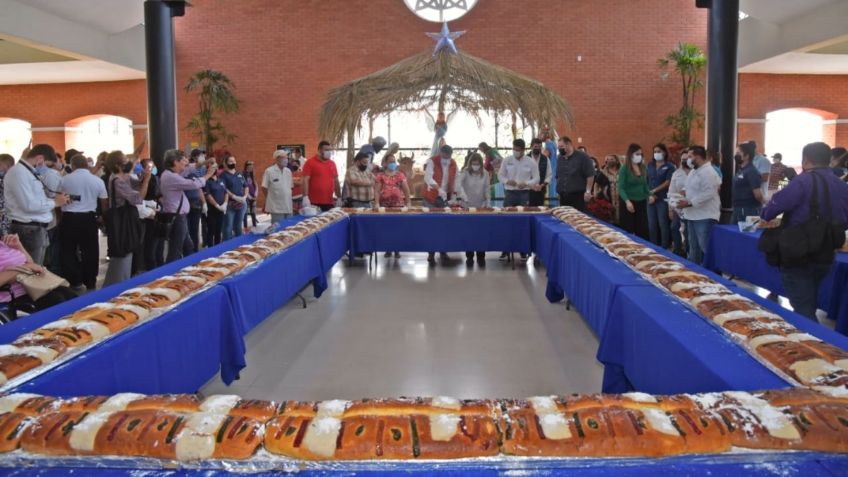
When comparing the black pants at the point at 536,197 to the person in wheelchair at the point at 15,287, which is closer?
the person in wheelchair at the point at 15,287

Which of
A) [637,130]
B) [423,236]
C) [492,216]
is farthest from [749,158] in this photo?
[637,130]

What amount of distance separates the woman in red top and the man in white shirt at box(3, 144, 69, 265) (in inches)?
147

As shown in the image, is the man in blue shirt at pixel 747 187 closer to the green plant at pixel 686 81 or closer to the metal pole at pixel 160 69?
the metal pole at pixel 160 69

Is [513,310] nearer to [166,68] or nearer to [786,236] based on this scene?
[786,236]

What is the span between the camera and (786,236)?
368 cm

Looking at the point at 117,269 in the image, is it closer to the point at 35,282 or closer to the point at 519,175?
the point at 35,282

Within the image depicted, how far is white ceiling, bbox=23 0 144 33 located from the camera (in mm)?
10312

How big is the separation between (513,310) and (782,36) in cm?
962

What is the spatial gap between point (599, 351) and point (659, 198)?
190 inches

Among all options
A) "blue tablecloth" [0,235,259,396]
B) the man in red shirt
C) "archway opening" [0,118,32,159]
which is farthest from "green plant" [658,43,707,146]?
"archway opening" [0,118,32,159]

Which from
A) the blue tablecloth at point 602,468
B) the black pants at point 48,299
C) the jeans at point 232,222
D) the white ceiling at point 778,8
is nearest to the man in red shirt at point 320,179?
the jeans at point 232,222

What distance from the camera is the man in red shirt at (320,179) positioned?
24.9 feet

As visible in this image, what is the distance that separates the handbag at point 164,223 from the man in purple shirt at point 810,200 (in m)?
5.09

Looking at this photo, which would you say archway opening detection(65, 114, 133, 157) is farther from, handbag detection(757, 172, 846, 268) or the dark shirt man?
handbag detection(757, 172, 846, 268)
